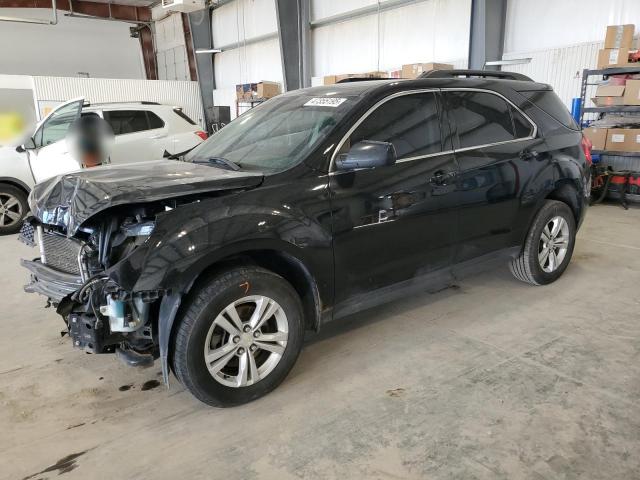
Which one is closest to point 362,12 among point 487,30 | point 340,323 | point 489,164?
point 487,30

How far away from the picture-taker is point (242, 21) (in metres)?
14.6

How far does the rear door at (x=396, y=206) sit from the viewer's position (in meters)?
2.59

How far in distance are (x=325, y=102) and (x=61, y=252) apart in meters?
1.70

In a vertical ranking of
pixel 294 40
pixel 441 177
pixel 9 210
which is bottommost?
pixel 9 210

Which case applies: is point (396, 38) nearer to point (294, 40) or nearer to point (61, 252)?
point (294, 40)

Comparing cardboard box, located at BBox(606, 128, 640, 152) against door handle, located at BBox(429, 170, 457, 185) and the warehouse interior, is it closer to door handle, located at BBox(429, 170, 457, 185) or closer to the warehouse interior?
the warehouse interior

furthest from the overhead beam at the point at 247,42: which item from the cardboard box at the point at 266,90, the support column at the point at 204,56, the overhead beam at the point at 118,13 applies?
the overhead beam at the point at 118,13

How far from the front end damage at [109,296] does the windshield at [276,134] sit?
74 centimetres

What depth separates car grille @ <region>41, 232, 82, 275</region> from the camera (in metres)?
2.41

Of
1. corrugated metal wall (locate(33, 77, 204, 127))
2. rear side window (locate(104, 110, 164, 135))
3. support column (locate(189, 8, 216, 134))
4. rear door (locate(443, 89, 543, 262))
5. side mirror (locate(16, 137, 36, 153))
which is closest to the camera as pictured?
rear door (locate(443, 89, 543, 262))

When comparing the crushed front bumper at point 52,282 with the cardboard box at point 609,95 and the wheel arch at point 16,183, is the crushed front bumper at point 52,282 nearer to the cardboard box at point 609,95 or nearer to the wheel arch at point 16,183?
the wheel arch at point 16,183

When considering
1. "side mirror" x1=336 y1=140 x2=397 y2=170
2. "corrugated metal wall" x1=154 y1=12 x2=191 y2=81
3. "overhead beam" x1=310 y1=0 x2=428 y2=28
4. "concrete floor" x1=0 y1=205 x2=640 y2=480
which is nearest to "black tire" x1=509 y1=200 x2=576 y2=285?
"concrete floor" x1=0 y1=205 x2=640 y2=480

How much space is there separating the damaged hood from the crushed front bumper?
0.26 metres

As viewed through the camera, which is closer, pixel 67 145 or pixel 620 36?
pixel 67 145
